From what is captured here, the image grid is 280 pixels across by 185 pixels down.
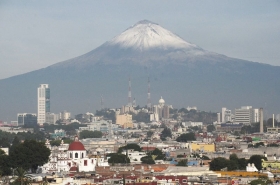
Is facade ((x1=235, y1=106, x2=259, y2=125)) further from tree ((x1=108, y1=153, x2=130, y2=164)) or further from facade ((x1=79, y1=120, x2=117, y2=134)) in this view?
tree ((x1=108, y1=153, x2=130, y2=164))

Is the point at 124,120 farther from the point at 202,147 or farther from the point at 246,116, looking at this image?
the point at 202,147

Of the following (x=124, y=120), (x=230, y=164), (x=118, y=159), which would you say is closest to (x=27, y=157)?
(x=230, y=164)

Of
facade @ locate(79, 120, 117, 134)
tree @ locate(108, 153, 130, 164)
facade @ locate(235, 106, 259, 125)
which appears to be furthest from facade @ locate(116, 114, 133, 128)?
tree @ locate(108, 153, 130, 164)

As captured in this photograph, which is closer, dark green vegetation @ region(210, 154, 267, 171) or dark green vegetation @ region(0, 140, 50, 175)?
dark green vegetation @ region(0, 140, 50, 175)

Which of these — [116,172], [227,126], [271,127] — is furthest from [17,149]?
[227,126]

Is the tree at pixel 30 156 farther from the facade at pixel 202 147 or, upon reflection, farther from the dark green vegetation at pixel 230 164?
the facade at pixel 202 147

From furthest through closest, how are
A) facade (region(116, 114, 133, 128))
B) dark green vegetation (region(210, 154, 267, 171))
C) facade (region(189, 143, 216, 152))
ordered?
1. facade (region(116, 114, 133, 128))
2. facade (region(189, 143, 216, 152))
3. dark green vegetation (region(210, 154, 267, 171))

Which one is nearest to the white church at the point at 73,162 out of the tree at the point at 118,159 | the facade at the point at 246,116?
the tree at the point at 118,159
